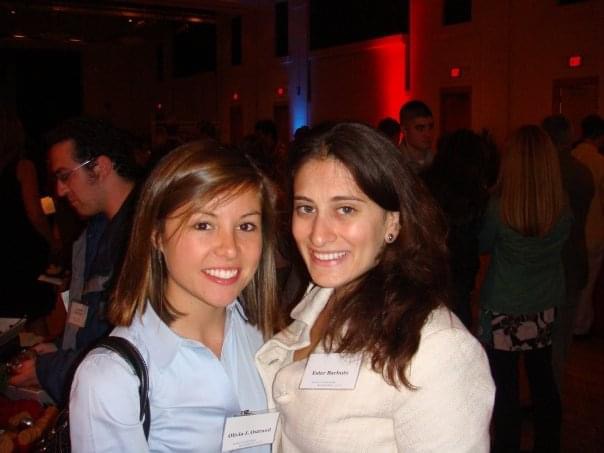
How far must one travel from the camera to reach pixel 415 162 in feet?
15.0

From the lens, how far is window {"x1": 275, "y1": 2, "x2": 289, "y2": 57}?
14235 millimetres

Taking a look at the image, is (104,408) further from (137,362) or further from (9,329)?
(9,329)

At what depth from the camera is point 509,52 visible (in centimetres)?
874

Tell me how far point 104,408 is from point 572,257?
3.18 meters

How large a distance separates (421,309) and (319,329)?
36 centimetres

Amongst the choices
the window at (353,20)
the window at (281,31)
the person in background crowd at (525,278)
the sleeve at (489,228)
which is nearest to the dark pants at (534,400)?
the person in background crowd at (525,278)

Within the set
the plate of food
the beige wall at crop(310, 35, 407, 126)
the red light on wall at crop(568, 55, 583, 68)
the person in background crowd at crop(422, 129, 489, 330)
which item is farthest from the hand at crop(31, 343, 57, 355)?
the beige wall at crop(310, 35, 407, 126)

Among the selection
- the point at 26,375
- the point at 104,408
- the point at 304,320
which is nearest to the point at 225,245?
the point at 304,320

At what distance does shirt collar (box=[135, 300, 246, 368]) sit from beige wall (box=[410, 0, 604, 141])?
7.40 metres

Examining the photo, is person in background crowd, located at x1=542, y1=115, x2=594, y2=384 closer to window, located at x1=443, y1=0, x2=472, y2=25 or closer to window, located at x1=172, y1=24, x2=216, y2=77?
window, located at x1=443, y1=0, x2=472, y2=25

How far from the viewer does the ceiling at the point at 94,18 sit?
1425 cm

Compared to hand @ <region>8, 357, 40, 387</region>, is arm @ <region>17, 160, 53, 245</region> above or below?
above

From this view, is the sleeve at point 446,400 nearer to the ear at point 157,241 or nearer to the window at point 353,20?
the ear at point 157,241

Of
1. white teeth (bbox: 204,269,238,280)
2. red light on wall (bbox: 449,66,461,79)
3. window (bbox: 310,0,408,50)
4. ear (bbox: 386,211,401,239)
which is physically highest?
window (bbox: 310,0,408,50)
